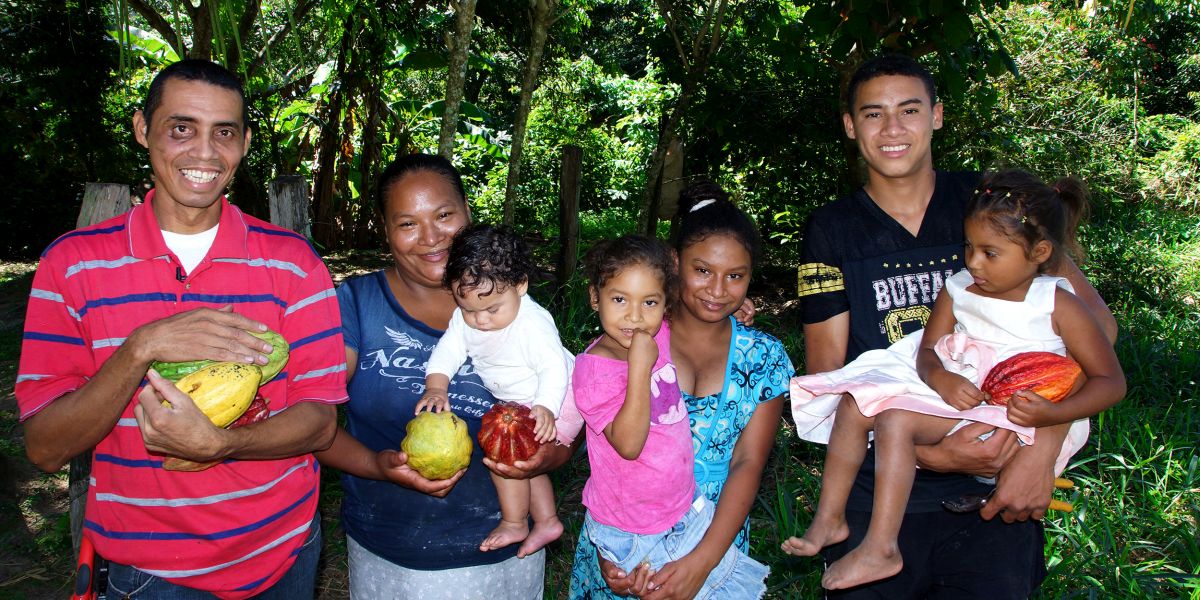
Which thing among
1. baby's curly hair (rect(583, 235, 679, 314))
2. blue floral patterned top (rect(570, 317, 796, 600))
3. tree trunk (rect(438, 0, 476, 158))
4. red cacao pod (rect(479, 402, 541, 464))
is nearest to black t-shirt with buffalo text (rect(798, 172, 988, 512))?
blue floral patterned top (rect(570, 317, 796, 600))

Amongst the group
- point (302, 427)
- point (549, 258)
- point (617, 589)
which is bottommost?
point (549, 258)

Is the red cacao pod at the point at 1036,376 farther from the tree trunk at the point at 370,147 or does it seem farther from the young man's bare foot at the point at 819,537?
the tree trunk at the point at 370,147

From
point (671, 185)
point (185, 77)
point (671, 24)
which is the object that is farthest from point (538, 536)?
point (671, 185)

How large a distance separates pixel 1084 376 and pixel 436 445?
1795 millimetres

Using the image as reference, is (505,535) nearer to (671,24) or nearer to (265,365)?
(265,365)

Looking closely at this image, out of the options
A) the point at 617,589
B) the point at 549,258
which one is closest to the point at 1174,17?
the point at 549,258

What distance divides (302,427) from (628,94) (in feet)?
43.9

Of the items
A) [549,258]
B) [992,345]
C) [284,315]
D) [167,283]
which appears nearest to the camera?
[167,283]

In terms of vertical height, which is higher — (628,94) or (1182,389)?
(628,94)

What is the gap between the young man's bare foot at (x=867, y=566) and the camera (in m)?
2.22

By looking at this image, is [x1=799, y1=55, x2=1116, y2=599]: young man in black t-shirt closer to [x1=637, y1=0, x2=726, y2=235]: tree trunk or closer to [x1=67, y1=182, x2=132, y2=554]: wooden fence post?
[x1=67, y1=182, x2=132, y2=554]: wooden fence post

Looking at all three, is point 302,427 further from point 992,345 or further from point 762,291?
point 762,291

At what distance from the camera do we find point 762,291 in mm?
8586

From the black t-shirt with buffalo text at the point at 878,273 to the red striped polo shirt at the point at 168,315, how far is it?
1.43 metres
